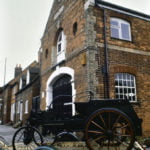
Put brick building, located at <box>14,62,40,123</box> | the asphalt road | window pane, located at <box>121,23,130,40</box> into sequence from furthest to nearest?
brick building, located at <box>14,62,40,123</box> < window pane, located at <box>121,23,130,40</box> < the asphalt road

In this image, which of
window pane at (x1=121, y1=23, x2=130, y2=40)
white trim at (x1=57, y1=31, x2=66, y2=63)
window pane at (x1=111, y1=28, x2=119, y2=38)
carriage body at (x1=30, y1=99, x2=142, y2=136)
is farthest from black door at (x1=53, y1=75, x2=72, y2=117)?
carriage body at (x1=30, y1=99, x2=142, y2=136)

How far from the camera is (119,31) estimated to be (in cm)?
1088

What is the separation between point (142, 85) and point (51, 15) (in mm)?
8184

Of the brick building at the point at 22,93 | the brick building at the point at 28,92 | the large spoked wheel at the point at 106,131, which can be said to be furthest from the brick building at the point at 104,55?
the brick building at the point at 22,93

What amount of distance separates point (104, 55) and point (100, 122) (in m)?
5.72

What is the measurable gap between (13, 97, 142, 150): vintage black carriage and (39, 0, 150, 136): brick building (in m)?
3.67

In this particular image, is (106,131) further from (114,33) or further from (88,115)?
(114,33)

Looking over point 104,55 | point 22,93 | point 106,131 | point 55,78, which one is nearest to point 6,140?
point 55,78

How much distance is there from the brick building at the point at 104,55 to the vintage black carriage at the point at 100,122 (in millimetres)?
3675

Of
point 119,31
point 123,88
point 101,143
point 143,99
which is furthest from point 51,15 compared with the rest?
point 101,143

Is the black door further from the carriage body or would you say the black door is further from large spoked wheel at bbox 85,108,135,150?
large spoked wheel at bbox 85,108,135,150

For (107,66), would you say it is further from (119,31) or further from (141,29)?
(141,29)

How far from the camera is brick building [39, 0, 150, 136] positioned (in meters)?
9.48

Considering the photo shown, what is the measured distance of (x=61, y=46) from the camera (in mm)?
12820
